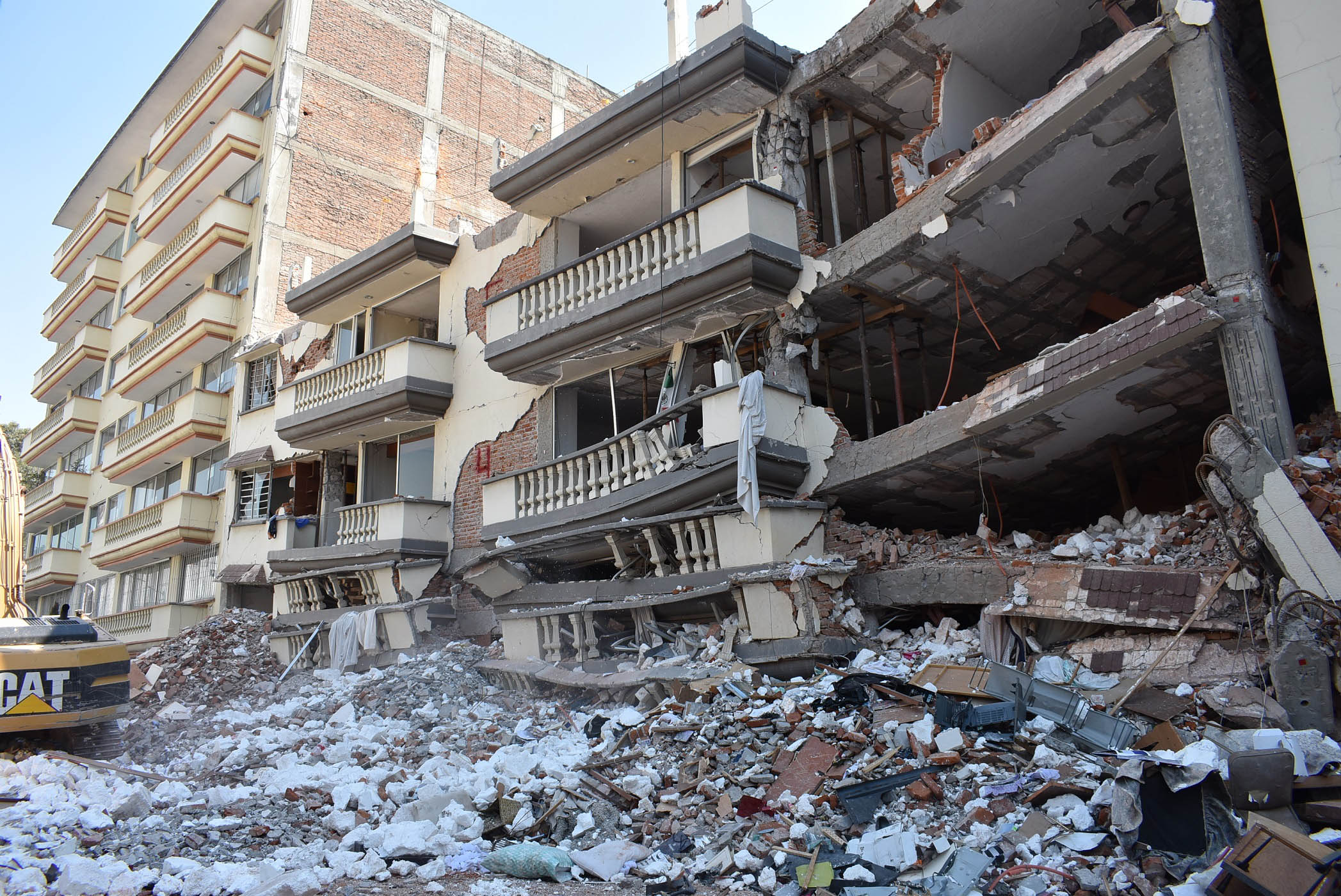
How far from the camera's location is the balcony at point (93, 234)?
33656 millimetres

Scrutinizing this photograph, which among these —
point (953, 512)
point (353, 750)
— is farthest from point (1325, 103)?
point (353, 750)

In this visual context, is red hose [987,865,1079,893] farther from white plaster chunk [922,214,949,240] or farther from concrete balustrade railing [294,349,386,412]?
concrete balustrade railing [294,349,386,412]

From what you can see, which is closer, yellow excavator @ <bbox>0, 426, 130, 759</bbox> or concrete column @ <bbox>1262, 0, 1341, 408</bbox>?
concrete column @ <bbox>1262, 0, 1341, 408</bbox>

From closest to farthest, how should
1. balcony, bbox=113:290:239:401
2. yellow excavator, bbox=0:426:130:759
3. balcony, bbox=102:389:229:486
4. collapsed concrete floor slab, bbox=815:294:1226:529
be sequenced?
collapsed concrete floor slab, bbox=815:294:1226:529 → yellow excavator, bbox=0:426:130:759 → balcony, bbox=102:389:229:486 → balcony, bbox=113:290:239:401

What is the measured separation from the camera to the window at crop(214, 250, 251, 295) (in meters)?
25.1

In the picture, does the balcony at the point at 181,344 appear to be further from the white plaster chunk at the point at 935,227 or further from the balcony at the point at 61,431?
the white plaster chunk at the point at 935,227

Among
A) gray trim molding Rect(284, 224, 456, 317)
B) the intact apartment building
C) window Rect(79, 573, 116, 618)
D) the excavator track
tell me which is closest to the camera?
the excavator track

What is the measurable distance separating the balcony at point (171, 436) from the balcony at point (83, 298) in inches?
311

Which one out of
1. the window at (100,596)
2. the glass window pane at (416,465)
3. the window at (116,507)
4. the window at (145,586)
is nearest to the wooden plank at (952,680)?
the glass window pane at (416,465)

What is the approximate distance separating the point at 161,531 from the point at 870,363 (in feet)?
66.5

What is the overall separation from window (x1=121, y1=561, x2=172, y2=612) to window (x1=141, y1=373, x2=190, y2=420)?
484 cm

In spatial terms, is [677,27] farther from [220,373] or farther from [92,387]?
[92,387]

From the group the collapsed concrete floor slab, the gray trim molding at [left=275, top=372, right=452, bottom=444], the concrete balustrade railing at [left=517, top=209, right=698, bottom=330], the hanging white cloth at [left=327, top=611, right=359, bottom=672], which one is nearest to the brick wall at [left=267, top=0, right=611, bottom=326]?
the gray trim molding at [left=275, top=372, right=452, bottom=444]

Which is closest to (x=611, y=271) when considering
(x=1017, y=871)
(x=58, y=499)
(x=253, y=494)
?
(x=1017, y=871)
